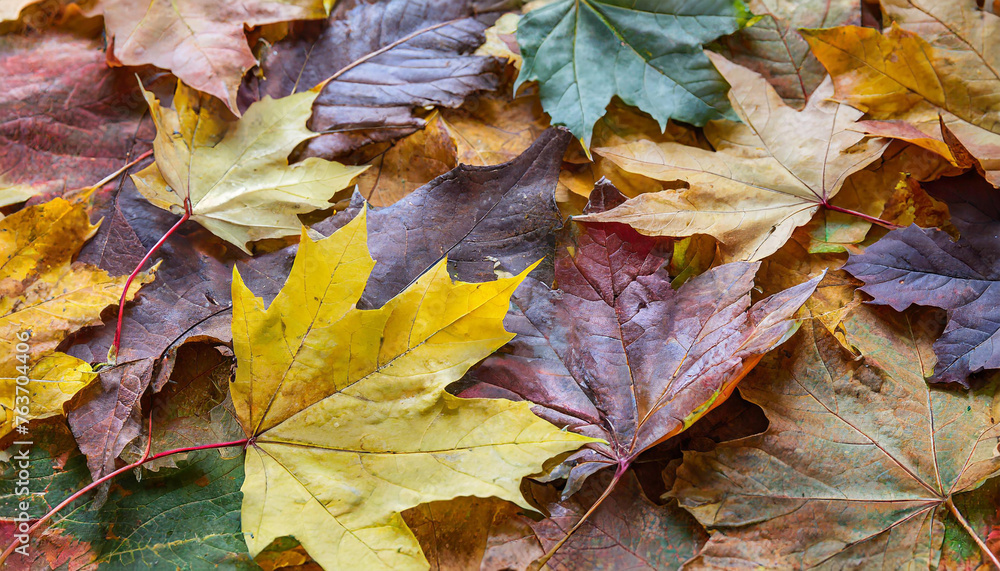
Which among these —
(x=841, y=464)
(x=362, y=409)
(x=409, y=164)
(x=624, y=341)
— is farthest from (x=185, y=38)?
(x=841, y=464)

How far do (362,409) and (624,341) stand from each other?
376mm

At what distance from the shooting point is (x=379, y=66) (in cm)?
106

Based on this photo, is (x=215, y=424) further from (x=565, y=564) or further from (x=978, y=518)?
(x=978, y=518)

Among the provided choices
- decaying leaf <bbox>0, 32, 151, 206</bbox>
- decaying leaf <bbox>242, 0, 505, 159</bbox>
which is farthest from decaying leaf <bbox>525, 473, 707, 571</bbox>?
decaying leaf <bbox>0, 32, 151, 206</bbox>

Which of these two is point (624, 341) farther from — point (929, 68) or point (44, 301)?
point (44, 301)

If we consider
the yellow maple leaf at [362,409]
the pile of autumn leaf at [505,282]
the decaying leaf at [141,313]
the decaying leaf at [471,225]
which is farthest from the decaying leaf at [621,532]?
the decaying leaf at [141,313]

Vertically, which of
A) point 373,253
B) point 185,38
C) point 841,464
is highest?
point 185,38

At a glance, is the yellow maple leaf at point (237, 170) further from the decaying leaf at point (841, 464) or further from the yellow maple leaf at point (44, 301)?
the decaying leaf at point (841, 464)

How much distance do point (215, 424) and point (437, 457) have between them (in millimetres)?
361

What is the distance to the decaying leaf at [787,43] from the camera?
1.04 meters

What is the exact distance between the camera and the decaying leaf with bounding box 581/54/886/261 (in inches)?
34.9

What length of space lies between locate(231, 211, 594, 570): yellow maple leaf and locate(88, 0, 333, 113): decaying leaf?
1.52 ft

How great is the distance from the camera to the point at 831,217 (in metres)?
0.95

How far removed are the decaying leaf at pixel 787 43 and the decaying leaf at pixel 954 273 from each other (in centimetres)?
30
